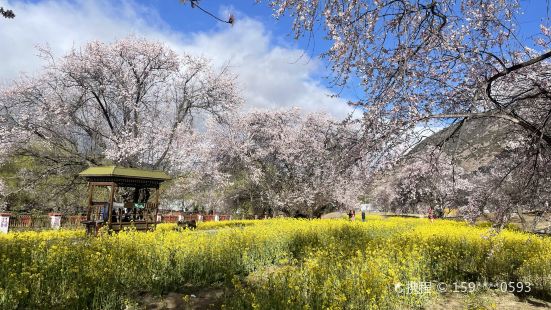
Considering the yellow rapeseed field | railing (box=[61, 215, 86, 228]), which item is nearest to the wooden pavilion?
railing (box=[61, 215, 86, 228])

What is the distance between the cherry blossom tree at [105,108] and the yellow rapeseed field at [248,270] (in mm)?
10424

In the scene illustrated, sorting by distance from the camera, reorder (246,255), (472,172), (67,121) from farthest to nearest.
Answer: (472,172), (67,121), (246,255)

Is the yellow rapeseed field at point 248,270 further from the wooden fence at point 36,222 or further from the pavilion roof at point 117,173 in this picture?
the wooden fence at point 36,222

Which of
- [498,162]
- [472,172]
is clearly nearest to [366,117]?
[498,162]

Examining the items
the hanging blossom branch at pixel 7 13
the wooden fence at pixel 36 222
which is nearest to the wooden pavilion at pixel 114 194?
the wooden fence at pixel 36 222

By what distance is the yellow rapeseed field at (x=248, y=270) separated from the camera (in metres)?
4.87

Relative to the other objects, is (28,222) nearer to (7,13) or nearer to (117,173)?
(117,173)

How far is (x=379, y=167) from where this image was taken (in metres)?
5.86

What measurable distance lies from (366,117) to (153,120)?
16.6 m

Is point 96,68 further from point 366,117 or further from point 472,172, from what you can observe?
point 472,172

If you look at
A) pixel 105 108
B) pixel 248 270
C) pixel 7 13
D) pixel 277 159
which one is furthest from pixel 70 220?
pixel 7 13

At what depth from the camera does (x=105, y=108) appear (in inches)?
736

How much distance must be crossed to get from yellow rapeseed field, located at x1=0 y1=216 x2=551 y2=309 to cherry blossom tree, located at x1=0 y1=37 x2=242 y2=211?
34.2ft

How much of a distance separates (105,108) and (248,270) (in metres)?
14.3
